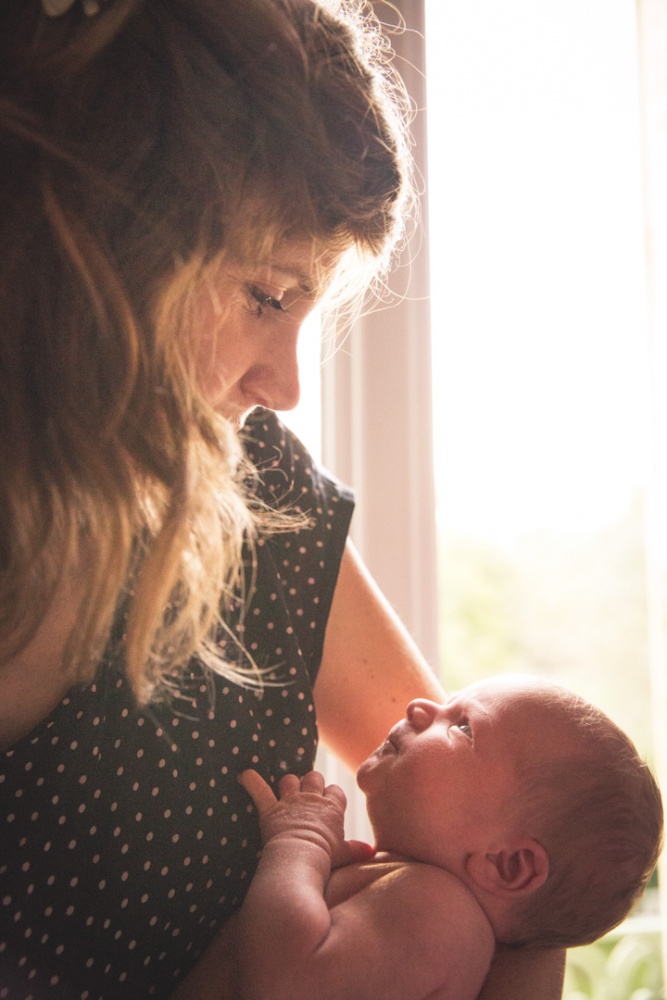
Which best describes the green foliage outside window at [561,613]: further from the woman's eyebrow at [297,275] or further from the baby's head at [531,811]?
the woman's eyebrow at [297,275]

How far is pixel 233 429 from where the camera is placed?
100 centimetres

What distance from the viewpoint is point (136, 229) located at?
0.83 m

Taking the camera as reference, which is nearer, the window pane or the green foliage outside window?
the window pane

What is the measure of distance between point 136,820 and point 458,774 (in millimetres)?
361

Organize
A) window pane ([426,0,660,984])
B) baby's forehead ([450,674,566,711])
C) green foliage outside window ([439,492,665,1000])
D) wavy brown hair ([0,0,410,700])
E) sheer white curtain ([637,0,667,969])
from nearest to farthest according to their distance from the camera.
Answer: wavy brown hair ([0,0,410,700]) < baby's forehead ([450,674,566,711]) < sheer white curtain ([637,0,667,969]) < window pane ([426,0,660,984]) < green foliage outside window ([439,492,665,1000])

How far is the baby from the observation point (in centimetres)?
83

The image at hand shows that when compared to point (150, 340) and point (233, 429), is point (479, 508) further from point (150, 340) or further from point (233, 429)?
point (150, 340)

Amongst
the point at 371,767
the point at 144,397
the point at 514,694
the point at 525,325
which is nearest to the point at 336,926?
the point at 371,767

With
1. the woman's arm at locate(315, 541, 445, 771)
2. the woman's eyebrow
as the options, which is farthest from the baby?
the woman's eyebrow

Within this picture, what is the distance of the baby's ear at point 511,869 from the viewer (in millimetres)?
928

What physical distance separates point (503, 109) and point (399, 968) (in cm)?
152

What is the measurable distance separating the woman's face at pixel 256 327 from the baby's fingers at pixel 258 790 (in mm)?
403

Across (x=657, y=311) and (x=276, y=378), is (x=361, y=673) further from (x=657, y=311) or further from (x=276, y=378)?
(x=657, y=311)

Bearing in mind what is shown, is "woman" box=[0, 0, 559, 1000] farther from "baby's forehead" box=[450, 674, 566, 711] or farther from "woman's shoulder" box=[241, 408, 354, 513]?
"baby's forehead" box=[450, 674, 566, 711]
